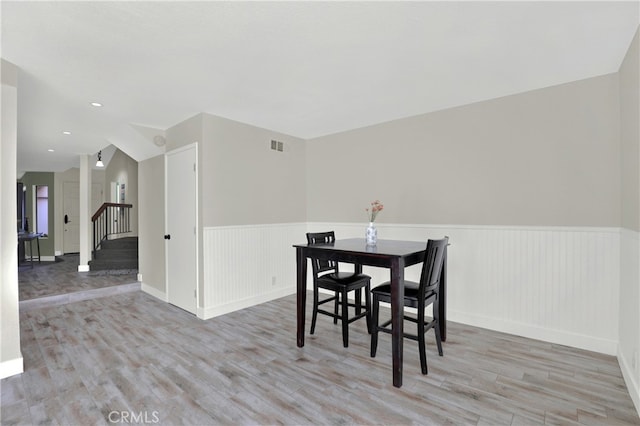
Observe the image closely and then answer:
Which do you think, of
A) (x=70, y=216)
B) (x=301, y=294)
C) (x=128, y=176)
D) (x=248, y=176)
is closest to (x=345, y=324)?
(x=301, y=294)

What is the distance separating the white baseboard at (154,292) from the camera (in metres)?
4.44

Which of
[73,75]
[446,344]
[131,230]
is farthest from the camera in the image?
[131,230]

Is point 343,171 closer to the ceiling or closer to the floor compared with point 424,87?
closer to the floor

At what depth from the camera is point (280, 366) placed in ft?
8.23

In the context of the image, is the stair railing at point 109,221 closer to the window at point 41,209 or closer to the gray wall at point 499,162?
the window at point 41,209

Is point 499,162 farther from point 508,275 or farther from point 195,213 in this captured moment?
point 195,213

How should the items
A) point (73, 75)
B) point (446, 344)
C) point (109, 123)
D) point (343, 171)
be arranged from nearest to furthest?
point (73, 75) → point (446, 344) → point (109, 123) → point (343, 171)

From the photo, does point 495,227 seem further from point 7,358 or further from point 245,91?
point 7,358

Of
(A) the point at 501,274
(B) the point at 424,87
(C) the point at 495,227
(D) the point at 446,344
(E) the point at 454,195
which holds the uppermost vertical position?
(B) the point at 424,87

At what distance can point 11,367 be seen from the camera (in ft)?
7.83

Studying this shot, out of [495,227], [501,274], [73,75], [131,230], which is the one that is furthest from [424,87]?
[131,230]

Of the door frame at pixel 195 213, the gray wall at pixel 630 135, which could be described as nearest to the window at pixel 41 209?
the door frame at pixel 195 213

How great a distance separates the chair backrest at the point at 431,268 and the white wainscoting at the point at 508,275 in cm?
108

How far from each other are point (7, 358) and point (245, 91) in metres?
2.97
